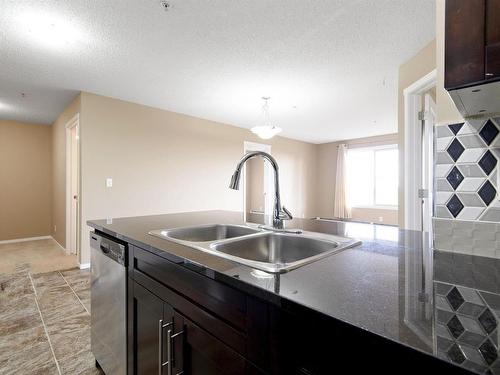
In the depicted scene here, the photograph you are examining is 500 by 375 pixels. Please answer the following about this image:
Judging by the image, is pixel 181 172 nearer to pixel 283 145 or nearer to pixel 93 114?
pixel 93 114

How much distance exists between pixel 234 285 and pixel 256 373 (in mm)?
208

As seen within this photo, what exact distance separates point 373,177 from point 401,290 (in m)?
6.97

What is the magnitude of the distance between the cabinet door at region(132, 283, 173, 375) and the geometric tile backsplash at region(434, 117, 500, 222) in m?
1.01

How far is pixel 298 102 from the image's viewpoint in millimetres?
3973

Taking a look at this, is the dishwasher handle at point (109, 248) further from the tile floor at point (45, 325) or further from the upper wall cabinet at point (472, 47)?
the upper wall cabinet at point (472, 47)

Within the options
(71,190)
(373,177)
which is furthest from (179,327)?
(373,177)

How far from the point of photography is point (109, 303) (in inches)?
53.0

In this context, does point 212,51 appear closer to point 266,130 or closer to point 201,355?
point 266,130

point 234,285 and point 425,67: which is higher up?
point 425,67

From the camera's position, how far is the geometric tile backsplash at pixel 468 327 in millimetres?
343

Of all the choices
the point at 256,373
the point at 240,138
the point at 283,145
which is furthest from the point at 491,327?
A: the point at 283,145

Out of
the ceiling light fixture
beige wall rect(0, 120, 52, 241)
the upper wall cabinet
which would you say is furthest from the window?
beige wall rect(0, 120, 52, 241)

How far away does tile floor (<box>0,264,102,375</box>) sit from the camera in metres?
1.65

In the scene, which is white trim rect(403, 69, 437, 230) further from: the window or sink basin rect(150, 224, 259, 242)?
the window
